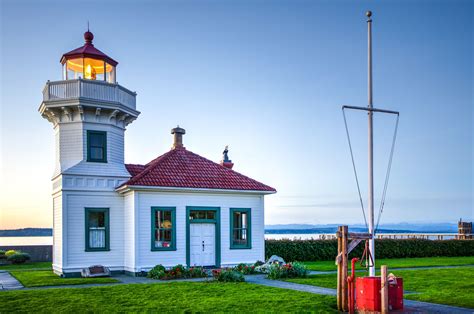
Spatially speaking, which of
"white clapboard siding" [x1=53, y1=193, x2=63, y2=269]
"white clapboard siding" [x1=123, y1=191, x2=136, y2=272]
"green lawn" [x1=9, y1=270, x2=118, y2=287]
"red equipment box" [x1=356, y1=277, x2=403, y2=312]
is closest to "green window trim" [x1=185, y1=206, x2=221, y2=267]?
"white clapboard siding" [x1=123, y1=191, x2=136, y2=272]

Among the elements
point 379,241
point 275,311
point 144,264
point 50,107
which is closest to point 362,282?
point 275,311

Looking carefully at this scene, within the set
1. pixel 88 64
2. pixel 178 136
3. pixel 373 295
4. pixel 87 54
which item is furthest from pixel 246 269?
pixel 87 54

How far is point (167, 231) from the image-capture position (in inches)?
875

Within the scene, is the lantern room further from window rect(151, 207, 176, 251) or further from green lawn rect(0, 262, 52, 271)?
green lawn rect(0, 262, 52, 271)

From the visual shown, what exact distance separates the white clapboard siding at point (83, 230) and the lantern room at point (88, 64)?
5075mm

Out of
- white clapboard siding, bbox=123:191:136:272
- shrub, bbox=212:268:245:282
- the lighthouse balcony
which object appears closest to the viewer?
shrub, bbox=212:268:245:282

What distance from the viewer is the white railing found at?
854 inches

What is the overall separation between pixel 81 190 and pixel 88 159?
4.31 ft

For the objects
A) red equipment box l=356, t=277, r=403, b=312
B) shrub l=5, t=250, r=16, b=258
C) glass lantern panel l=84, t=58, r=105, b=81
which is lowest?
shrub l=5, t=250, r=16, b=258

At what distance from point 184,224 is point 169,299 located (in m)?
8.47

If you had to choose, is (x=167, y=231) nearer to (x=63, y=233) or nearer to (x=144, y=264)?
(x=144, y=264)

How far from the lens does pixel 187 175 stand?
23.3 metres

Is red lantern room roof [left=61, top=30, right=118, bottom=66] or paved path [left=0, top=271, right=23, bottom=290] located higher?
red lantern room roof [left=61, top=30, right=118, bottom=66]

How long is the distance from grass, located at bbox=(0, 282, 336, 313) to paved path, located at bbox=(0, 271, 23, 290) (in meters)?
1.93
